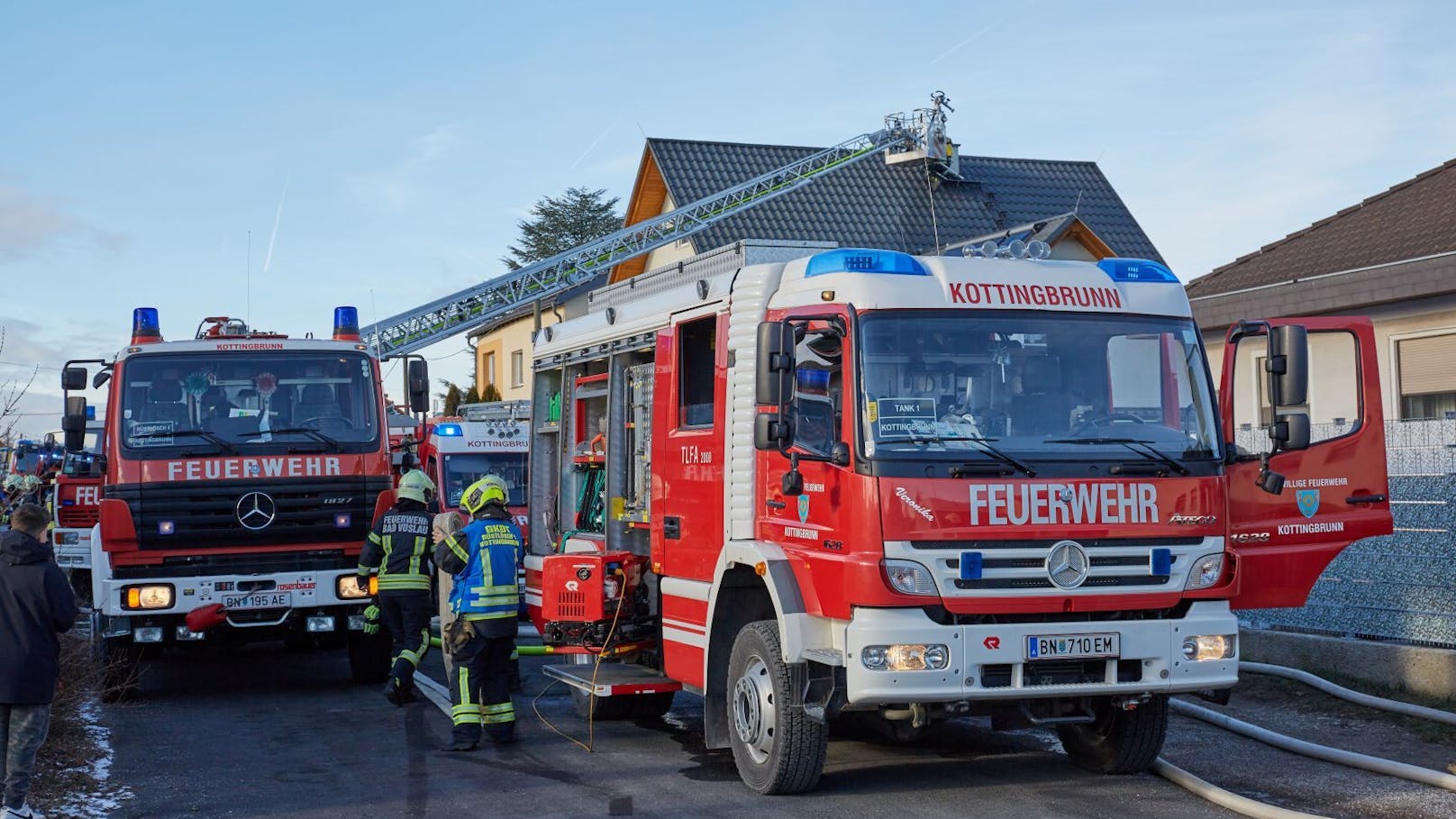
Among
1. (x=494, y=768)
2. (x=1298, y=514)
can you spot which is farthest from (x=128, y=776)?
(x=1298, y=514)

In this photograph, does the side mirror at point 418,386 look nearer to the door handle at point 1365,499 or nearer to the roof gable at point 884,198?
the door handle at point 1365,499

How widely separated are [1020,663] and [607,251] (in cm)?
2494

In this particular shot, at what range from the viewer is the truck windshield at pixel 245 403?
39.5 feet

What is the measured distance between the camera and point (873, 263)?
7680mm

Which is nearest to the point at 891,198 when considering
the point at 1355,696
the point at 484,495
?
the point at 1355,696

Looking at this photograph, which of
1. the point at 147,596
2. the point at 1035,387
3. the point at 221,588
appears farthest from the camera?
the point at 221,588

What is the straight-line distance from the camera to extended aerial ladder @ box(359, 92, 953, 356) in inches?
1153

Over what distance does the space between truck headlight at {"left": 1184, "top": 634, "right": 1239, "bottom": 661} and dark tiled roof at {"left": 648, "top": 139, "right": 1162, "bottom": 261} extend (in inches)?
740

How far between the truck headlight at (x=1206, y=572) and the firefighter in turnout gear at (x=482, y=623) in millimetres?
4318

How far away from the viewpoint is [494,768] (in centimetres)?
876

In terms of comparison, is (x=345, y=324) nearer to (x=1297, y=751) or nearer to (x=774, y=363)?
(x=774, y=363)

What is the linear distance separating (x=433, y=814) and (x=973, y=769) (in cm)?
312

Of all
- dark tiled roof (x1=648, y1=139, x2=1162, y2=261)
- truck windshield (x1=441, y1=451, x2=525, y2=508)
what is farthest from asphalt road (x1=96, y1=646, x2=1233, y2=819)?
dark tiled roof (x1=648, y1=139, x2=1162, y2=261)

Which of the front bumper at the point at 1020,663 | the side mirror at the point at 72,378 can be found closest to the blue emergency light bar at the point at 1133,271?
the front bumper at the point at 1020,663
